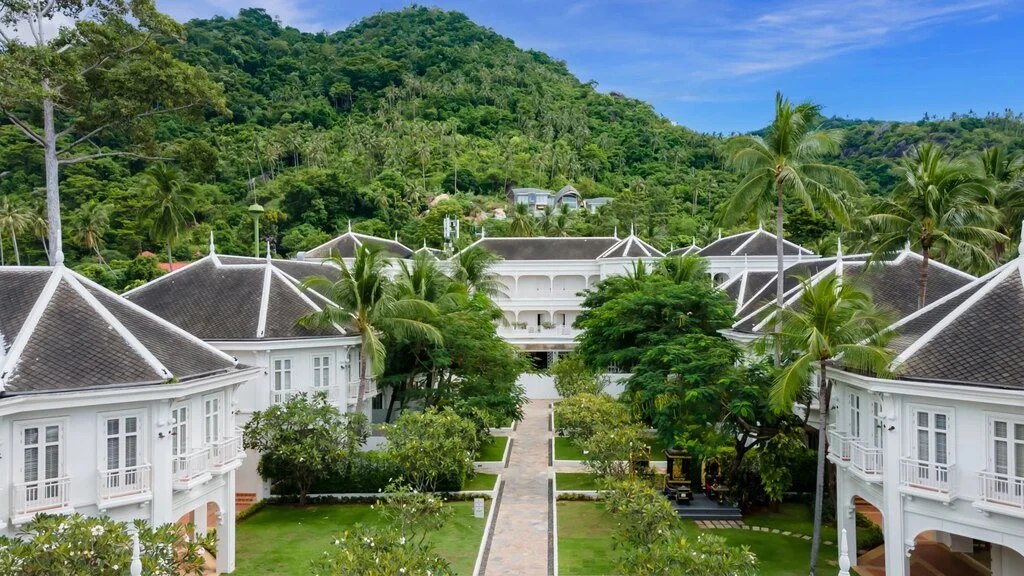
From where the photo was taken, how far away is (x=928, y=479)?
13.9 meters

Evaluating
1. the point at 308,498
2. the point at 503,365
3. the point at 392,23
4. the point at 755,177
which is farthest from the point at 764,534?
the point at 392,23

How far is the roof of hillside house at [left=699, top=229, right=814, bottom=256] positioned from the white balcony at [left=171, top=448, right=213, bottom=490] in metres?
32.0

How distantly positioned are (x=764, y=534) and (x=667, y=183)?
245ft

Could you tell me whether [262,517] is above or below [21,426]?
below

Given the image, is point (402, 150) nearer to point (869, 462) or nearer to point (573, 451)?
point (573, 451)

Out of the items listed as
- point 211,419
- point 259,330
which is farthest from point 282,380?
point 211,419

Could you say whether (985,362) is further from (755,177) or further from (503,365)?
(503,365)

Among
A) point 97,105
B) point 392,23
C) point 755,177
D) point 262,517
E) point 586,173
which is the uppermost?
point 392,23

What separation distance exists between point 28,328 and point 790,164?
17979 mm

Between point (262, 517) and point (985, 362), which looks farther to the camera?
point (262, 517)

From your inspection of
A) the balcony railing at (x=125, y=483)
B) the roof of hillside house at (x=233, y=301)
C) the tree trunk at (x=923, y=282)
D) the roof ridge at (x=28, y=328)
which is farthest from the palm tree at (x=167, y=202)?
the tree trunk at (x=923, y=282)

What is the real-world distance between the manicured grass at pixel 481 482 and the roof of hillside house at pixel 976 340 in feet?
43.6

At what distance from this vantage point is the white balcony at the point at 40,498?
1274 centimetres

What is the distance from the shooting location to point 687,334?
2422 centimetres
